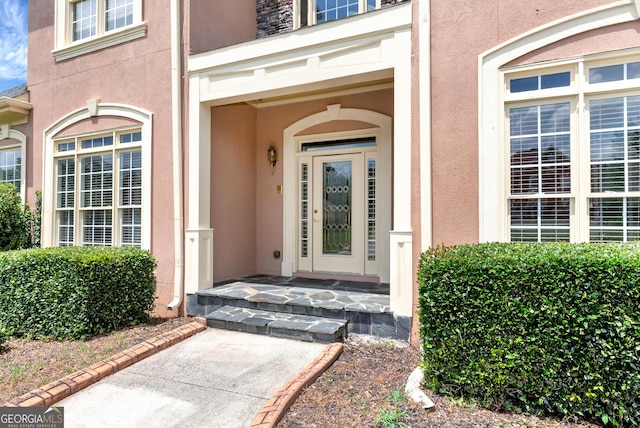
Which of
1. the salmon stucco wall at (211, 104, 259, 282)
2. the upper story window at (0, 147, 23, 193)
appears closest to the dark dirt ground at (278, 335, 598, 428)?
the salmon stucco wall at (211, 104, 259, 282)

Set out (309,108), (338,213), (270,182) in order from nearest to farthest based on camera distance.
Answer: (338,213), (309,108), (270,182)

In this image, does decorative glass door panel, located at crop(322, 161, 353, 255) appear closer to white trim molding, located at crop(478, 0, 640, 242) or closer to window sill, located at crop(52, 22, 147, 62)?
white trim molding, located at crop(478, 0, 640, 242)

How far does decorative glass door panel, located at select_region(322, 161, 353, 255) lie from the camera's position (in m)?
6.43

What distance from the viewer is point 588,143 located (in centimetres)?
367

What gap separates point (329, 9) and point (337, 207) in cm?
354

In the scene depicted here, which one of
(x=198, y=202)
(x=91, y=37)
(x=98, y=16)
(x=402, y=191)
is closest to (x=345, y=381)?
(x=402, y=191)

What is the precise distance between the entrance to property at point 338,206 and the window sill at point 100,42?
10.8ft

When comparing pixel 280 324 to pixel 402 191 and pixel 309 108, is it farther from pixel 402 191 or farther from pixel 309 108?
pixel 309 108

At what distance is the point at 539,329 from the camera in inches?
106

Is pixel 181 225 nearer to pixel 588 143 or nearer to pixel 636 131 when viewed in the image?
pixel 588 143

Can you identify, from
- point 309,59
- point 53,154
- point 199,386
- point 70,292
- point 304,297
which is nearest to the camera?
point 199,386

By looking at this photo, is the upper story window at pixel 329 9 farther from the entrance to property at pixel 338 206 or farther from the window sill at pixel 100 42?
the window sill at pixel 100 42

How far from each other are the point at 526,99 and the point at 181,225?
485 centimetres

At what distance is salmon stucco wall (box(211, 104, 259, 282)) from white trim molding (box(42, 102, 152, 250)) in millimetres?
1018
